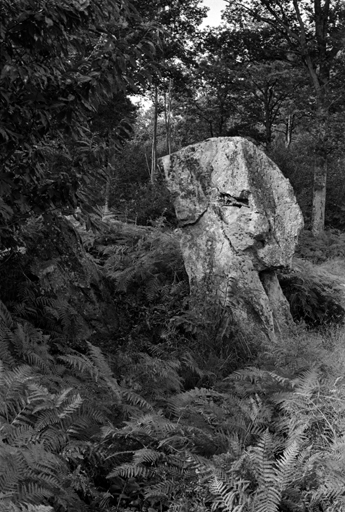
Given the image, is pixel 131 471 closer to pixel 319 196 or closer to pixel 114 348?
pixel 114 348

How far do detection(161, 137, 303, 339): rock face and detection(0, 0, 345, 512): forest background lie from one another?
0.27 m

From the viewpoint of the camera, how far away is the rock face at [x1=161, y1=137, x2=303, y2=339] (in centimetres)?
555

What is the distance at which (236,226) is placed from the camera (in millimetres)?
5633

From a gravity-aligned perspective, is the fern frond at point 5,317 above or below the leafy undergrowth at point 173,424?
above

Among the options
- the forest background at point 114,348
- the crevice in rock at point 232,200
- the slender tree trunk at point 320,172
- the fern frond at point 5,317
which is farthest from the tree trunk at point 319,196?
the fern frond at point 5,317

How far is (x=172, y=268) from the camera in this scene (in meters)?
6.32

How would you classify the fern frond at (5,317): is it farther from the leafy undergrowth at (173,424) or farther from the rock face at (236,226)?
the rock face at (236,226)

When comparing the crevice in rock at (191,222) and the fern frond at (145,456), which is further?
the crevice in rock at (191,222)

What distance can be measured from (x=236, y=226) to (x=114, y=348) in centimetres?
195

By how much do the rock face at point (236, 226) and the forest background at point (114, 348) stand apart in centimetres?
27

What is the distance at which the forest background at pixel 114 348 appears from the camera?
2666 millimetres

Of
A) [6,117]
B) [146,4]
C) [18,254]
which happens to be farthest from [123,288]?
[146,4]

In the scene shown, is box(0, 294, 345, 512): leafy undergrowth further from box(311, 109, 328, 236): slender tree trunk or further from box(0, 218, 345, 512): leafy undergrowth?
box(311, 109, 328, 236): slender tree trunk

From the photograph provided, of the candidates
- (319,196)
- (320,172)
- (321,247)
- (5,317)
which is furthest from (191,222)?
(319,196)
